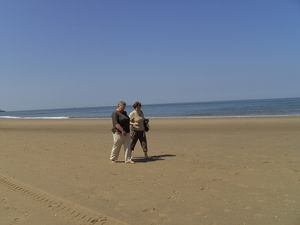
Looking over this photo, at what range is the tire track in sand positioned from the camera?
3867mm

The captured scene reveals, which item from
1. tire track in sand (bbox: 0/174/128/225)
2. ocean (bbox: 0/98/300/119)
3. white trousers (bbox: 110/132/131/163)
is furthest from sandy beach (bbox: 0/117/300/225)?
ocean (bbox: 0/98/300/119)

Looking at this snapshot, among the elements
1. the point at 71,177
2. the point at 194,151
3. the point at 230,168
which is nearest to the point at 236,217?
the point at 230,168

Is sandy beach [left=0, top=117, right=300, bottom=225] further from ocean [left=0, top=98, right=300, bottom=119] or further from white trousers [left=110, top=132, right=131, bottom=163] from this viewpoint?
ocean [left=0, top=98, right=300, bottom=119]

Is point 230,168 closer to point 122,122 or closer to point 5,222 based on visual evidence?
point 122,122

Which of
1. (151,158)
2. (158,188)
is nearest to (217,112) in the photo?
(151,158)

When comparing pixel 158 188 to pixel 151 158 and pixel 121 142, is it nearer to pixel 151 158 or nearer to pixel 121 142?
pixel 121 142

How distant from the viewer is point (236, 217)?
382cm

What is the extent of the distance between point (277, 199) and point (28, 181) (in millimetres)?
4977

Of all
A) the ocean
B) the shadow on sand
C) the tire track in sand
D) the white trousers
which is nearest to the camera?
the tire track in sand

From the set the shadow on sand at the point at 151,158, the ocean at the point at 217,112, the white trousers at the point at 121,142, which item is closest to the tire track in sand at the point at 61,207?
the white trousers at the point at 121,142

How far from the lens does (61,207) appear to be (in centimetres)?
440

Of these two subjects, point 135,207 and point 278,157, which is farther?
point 278,157

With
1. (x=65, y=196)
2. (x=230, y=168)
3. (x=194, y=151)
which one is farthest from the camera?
(x=194, y=151)

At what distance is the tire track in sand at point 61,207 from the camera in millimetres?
3867
